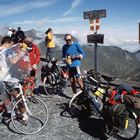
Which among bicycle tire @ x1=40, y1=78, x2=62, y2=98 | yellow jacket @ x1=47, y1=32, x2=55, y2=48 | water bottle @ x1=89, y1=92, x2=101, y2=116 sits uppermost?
yellow jacket @ x1=47, y1=32, x2=55, y2=48

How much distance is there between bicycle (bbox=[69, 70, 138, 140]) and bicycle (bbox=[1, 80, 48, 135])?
1.13m

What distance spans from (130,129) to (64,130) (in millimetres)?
1879

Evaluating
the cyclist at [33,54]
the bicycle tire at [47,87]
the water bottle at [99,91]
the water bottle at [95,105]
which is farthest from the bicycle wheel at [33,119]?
the bicycle tire at [47,87]

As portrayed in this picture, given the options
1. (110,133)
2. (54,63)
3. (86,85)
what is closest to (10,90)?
(86,85)

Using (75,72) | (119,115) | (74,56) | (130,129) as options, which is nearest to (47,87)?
(75,72)

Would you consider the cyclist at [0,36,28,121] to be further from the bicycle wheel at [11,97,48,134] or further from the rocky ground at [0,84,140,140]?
the rocky ground at [0,84,140,140]

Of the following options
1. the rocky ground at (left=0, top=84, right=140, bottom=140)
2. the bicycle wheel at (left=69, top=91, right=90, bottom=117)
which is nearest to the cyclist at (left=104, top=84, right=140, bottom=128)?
the rocky ground at (left=0, top=84, right=140, bottom=140)

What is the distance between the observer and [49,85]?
12.1 metres

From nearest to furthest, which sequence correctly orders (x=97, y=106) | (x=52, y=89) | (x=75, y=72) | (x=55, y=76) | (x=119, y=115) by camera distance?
(x=119, y=115) < (x=97, y=106) < (x=75, y=72) < (x=55, y=76) < (x=52, y=89)

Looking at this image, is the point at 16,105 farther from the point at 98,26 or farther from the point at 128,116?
the point at 98,26

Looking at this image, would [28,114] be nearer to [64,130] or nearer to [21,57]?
[64,130]

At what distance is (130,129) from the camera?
24.1 feet

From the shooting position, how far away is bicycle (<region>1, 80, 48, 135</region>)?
7.42 m

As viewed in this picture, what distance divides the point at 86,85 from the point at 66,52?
2.36 meters
